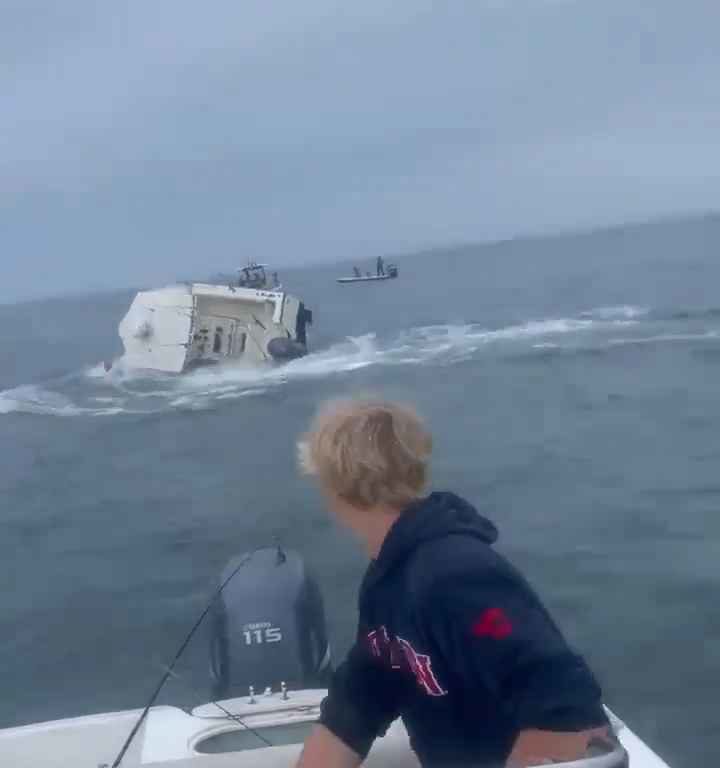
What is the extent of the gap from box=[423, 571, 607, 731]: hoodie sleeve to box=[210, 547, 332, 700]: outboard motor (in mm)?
3799

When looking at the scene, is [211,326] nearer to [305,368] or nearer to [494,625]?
[305,368]

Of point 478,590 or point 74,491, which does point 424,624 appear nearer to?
point 478,590

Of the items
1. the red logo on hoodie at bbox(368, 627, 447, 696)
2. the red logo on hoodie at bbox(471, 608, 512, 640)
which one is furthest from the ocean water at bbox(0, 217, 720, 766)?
the red logo on hoodie at bbox(471, 608, 512, 640)

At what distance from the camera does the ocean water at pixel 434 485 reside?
9648 millimetres

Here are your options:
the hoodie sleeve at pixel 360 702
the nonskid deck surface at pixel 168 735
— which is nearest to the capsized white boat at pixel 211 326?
the nonskid deck surface at pixel 168 735

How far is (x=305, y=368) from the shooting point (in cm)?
3281

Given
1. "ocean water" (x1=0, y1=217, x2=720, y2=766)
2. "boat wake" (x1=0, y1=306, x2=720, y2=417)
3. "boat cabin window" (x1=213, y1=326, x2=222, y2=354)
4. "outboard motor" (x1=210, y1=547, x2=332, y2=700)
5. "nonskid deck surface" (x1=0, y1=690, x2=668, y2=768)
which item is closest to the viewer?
"nonskid deck surface" (x1=0, y1=690, x2=668, y2=768)

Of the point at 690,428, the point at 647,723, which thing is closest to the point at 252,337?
A: the point at 690,428

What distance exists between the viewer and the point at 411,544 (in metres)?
2.50

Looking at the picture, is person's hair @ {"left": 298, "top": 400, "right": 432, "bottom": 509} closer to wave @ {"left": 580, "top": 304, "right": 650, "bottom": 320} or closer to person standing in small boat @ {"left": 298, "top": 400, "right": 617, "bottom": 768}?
person standing in small boat @ {"left": 298, "top": 400, "right": 617, "bottom": 768}

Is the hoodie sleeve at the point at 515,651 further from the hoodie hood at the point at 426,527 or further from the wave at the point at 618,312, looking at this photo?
the wave at the point at 618,312

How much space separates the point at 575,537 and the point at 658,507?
5.81ft

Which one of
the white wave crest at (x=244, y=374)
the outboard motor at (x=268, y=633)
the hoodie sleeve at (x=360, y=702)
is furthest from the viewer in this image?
the white wave crest at (x=244, y=374)

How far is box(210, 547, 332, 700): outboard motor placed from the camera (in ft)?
19.8
